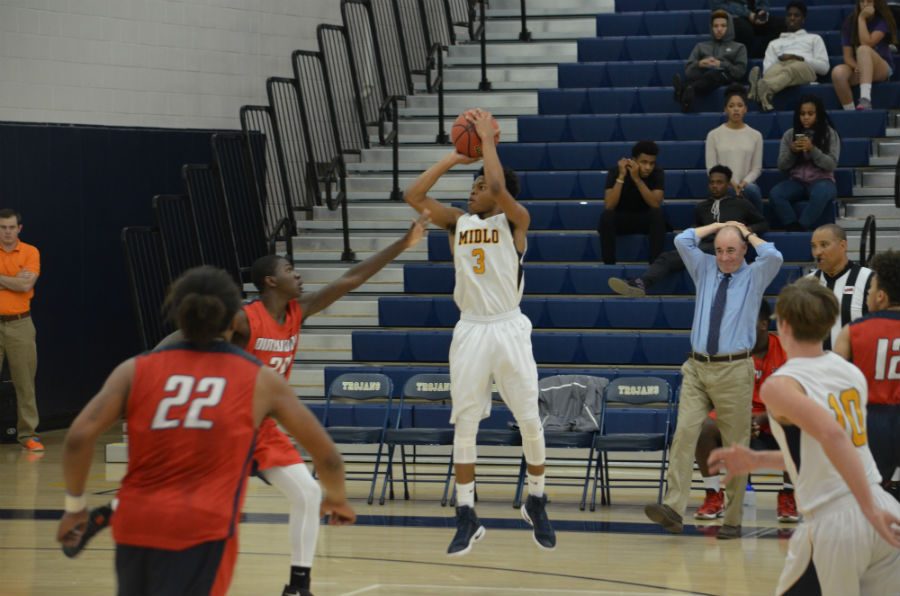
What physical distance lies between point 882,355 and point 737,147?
7.23 m

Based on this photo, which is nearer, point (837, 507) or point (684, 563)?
point (837, 507)

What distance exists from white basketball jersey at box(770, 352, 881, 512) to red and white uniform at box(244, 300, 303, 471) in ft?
8.81

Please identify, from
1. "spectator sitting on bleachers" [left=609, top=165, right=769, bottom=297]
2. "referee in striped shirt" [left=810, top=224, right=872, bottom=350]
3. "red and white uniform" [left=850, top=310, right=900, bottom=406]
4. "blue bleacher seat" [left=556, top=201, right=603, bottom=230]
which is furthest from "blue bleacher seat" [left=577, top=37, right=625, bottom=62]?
"red and white uniform" [left=850, top=310, right=900, bottom=406]

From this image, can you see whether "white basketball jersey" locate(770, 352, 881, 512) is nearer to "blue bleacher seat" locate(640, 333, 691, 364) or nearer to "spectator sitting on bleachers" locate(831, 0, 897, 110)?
"blue bleacher seat" locate(640, 333, 691, 364)

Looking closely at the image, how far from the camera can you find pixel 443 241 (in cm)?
1312

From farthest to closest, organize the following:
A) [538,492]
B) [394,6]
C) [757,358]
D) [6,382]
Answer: [394,6] < [6,382] < [757,358] < [538,492]

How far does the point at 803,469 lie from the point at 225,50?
11291mm

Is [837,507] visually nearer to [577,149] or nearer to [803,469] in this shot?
[803,469]

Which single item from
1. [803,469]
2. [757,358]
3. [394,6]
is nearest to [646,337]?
[757,358]

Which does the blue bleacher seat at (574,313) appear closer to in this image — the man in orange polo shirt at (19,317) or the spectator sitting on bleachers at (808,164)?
the spectator sitting on bleachers at (808,164)

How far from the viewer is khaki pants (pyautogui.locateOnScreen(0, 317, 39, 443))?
11938mm

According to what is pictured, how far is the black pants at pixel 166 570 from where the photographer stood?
3846 millimetres

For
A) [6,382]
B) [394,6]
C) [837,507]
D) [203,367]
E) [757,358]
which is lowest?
[6,382]

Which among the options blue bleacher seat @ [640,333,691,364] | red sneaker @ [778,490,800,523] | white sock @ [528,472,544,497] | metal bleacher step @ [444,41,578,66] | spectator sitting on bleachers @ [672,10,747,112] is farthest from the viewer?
metal bleacher step @ [444,41,578,66]
